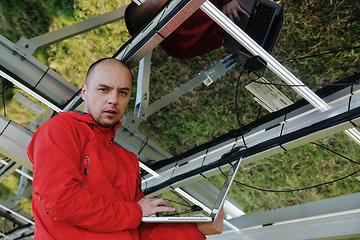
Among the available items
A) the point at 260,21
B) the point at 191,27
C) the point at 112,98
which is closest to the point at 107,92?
the point at 112,98

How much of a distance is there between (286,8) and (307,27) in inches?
8.7

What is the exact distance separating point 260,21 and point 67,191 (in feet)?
5.76

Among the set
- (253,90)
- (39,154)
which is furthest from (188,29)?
(39,154)

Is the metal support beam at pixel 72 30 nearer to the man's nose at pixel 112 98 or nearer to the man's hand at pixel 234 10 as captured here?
the man's hand at pixel 234 10

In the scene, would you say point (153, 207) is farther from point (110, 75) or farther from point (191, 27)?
point (191, 27)

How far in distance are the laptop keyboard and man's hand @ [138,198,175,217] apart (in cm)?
145

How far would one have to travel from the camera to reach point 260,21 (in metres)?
2.56

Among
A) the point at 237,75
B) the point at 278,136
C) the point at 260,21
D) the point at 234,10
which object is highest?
the point at 237,75

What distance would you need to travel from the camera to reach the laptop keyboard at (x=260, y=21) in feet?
8.32

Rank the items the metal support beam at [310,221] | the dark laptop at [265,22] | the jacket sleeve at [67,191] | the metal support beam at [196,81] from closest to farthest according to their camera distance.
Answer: the jacket sleeve at [67,191] → the metal support beam at [310,221] → the dark laptop at [265,22] → the metal support beam at [196,81]

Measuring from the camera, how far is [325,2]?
3145 mm

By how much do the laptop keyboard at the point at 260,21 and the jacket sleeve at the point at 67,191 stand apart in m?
1.54

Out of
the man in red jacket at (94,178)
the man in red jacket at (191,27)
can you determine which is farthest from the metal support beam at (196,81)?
the man in red jacket at (94,178)

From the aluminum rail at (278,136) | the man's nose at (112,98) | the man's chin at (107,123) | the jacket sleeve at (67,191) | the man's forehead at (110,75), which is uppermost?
the aluminum rail at (278,136)
